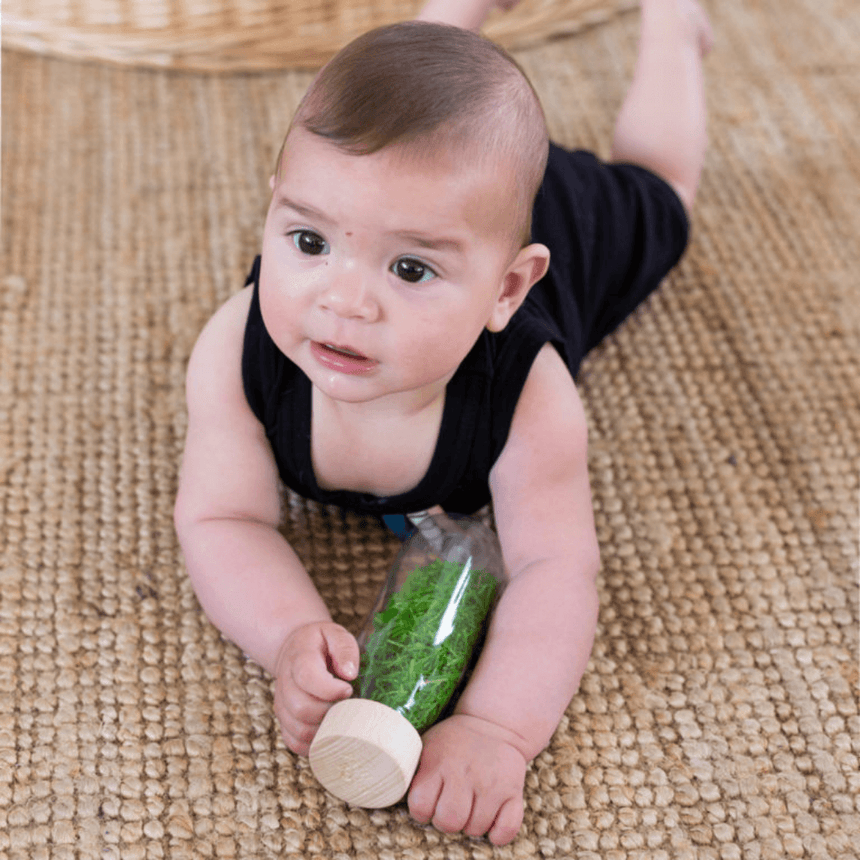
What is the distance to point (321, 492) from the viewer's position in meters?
0.72

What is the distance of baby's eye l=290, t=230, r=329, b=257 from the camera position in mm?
546

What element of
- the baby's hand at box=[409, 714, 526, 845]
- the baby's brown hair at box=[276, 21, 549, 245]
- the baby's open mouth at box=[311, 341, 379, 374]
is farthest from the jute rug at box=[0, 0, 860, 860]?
the baby's brown hair at box=[276, 21, 549, 245]

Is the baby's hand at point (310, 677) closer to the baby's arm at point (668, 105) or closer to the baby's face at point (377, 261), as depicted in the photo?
the baby's face at point (377, 261)

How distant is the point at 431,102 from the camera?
0.52 meters

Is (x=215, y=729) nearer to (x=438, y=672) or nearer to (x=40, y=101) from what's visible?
(x=438, y=672)

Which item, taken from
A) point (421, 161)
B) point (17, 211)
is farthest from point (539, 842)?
point (17, 211)

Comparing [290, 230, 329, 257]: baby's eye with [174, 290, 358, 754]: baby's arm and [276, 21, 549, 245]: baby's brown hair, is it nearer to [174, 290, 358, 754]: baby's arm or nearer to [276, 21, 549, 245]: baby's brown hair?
[276, 21, 549, 245]: baby's brown hair

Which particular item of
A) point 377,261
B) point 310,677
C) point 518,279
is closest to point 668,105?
point 518,279

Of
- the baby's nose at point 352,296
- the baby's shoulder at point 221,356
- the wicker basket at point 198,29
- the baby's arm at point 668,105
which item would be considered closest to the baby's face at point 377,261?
the baby's nose at point 352,296

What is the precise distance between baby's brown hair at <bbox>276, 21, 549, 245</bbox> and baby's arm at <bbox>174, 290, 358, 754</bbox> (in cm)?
21

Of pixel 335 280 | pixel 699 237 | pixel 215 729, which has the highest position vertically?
pixel 335 280

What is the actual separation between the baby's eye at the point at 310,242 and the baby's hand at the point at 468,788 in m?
0.28

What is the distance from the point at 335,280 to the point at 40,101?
2.35ft

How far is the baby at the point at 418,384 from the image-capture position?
0.53m
